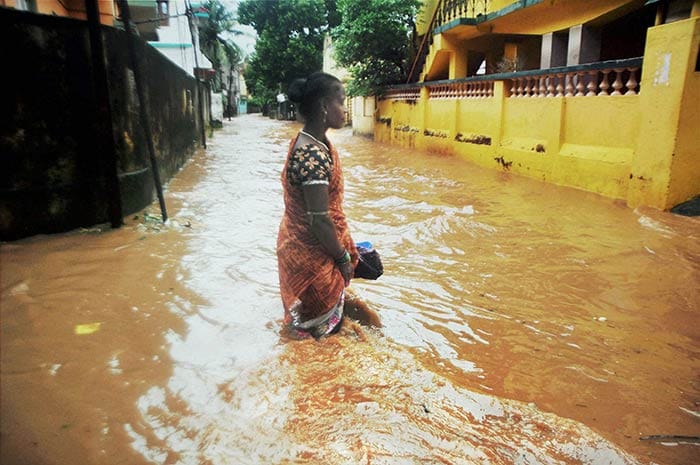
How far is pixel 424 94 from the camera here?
562 inches

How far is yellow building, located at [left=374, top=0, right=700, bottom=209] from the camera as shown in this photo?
6.00m

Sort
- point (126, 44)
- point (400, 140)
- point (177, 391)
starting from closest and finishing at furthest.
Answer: point (177, 391) < point (126, 44) < point (400, 140)

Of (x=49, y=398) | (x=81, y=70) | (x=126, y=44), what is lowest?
(x=49, y=398)

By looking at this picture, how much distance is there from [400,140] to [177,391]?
14.9 m

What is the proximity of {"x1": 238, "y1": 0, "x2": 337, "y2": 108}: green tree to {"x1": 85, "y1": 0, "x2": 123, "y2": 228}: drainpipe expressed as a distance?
31.0 meters

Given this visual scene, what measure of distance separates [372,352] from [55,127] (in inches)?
148

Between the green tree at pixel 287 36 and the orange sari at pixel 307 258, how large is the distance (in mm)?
33383

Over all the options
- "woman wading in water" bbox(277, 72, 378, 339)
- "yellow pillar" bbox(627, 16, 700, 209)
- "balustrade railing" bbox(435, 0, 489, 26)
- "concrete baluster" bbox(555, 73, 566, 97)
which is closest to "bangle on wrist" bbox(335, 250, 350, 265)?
"woman wading in water" bbox(277, 72, 378, 339)

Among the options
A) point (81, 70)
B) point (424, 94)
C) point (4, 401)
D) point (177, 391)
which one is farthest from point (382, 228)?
point (424, 94)

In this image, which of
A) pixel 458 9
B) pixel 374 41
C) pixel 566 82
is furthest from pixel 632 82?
pixel 374 41

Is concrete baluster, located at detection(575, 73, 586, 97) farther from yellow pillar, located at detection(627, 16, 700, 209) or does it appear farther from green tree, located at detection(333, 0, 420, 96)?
green tree, located at detection(333, 0, 420, 96)

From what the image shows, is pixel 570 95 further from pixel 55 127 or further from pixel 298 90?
pixel 55 127

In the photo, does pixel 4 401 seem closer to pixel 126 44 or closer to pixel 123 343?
pixel 123 343

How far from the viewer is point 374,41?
16.5 metres
